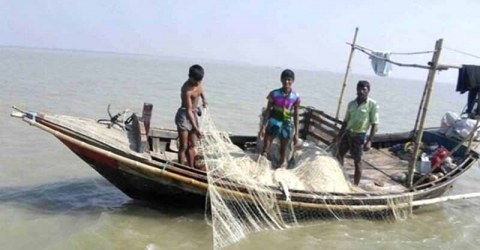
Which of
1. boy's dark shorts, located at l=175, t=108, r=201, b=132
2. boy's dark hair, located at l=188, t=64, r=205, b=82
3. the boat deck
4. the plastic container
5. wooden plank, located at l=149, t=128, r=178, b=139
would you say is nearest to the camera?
boy's dark hair, located at l=188, t=64, r=205, b=82

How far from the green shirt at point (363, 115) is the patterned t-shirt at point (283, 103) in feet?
2.87

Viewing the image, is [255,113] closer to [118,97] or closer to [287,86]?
[118,97]

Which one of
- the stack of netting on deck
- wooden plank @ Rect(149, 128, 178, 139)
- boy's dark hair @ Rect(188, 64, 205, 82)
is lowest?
the stack of netting on deck

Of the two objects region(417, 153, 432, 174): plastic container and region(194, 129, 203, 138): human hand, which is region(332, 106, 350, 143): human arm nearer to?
region(417, 153, 432, 174): plastic container

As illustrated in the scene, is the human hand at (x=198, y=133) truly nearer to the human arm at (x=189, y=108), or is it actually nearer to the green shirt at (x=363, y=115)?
the human arm at (x=189, y=108)

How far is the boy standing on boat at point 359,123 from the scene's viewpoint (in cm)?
664

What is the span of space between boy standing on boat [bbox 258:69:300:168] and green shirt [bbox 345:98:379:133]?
0.86m

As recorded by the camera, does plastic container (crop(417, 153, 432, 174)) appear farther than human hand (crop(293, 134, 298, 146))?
Yes

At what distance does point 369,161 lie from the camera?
341 inches

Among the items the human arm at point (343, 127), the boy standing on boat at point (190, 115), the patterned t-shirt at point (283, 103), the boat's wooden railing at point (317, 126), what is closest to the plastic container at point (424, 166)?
the boat's wooden railing at point (317, 126)

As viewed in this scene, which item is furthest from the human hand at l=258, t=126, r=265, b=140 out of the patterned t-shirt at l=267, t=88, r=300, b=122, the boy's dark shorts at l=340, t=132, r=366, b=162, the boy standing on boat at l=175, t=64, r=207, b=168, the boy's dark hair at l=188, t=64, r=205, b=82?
the boy's dark hair at l=188, t=64, r=205, b=82

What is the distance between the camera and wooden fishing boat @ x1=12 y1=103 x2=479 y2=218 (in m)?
5.58

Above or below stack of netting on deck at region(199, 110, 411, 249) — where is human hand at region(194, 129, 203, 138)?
above

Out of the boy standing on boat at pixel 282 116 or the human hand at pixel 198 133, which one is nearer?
the human hand at pixel 198 133
